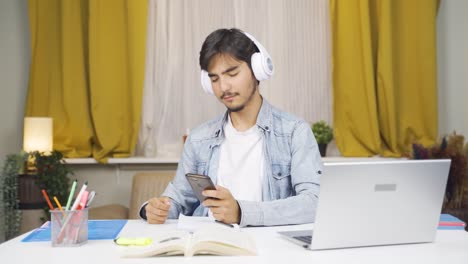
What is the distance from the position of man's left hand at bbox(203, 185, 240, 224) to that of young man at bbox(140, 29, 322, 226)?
291 mm

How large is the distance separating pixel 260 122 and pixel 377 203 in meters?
0.81

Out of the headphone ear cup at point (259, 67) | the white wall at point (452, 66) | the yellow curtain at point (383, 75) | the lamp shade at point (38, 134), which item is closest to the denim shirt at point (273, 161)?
the headphone ear cup at point (259, 67)

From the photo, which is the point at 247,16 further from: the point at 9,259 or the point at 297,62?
the point at 9,259

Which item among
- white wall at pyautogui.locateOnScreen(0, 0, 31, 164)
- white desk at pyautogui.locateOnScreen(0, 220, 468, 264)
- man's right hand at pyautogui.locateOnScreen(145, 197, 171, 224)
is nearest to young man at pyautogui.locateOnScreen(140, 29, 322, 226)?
man's right hand at pyautogui.locateOnScreen(145, 197, 171, 224)

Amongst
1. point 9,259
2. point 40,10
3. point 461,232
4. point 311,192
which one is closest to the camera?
point 9,259

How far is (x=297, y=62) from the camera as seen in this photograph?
3.63 meters

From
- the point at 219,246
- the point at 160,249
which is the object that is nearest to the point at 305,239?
the point at 219,246

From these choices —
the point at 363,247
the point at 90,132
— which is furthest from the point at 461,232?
the point at 90,132

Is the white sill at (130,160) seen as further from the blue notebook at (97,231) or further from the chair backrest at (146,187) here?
the blue notebook at (97,231)

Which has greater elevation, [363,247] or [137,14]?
[137,14]

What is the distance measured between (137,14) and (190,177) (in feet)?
6.79

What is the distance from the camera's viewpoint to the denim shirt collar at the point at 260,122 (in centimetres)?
202

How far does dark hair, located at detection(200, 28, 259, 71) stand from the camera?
79.4 inches

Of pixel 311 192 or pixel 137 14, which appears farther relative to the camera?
pixel 137 14
